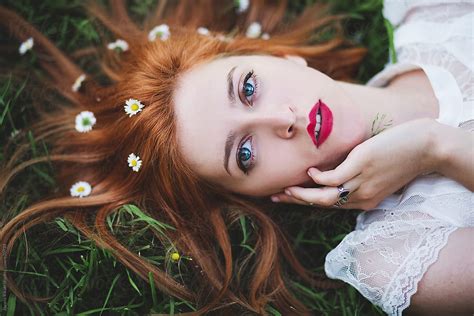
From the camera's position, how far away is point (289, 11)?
408 centimetres

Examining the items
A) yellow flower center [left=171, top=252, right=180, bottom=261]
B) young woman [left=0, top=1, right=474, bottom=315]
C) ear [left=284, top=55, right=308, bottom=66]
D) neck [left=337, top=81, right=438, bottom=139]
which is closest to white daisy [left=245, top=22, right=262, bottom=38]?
young woman [left=0, top=1, right=474, bottom=315]

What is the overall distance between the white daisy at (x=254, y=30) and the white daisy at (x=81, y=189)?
4.95 feet

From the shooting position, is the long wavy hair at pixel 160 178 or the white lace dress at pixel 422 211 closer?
the white lace dress at pixel 422 211

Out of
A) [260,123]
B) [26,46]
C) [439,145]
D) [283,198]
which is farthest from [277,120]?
[26,46]

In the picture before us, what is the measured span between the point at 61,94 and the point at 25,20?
61 centimetres

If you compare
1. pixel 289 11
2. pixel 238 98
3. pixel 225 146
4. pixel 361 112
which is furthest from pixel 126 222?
pixel 289 11

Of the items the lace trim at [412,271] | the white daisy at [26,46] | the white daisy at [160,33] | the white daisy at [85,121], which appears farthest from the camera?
the white daisy at [26,46]

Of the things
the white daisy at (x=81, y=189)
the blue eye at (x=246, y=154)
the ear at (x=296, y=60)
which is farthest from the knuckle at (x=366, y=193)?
the white daisy at (x=81, y=189)

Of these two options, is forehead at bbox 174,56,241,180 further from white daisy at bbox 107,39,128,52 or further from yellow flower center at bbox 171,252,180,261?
white daisy at bbox 107,39,128,52

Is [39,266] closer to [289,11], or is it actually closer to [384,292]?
[384,292]

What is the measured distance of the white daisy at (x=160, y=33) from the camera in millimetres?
3461

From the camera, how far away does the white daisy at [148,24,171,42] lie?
3461 millimetres

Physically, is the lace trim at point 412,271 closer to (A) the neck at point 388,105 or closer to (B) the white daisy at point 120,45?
(A) the neck at point 388,105

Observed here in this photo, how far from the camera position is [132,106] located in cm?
293
